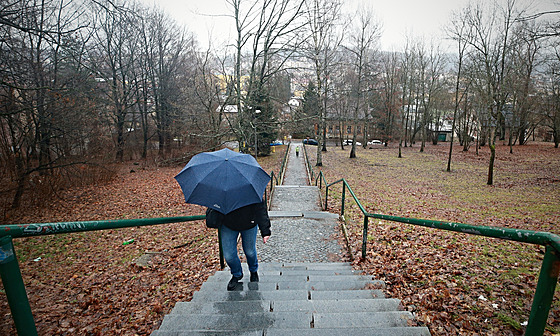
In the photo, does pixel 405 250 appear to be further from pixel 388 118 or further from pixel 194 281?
pixel 388 118

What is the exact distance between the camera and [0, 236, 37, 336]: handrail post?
1.30 metres

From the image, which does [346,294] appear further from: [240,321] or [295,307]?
[240,321]

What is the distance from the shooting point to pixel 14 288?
1355mm

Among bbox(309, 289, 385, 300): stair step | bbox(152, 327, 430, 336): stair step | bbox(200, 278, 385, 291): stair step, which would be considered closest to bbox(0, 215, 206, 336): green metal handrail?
bbox(152, 327, 430, 336): stair step

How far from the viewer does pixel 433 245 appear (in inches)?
209

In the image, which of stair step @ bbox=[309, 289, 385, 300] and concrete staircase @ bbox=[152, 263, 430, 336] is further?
stair step @ bbox=[309, 289, 385, 300]

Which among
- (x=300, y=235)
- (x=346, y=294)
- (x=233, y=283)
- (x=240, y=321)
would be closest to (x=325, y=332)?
(x=240, y=321)

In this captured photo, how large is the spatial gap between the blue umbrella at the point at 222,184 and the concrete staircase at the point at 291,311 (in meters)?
1.04

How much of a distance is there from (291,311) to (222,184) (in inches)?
58.3

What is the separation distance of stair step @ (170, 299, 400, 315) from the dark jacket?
0.78 m

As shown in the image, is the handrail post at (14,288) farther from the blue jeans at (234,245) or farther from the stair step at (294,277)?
the stair step at (294,277)

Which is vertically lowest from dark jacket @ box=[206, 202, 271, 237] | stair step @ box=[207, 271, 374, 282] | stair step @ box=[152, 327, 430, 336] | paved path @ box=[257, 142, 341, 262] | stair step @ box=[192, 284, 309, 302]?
paved path @ box=[257, 142, 341, 262]

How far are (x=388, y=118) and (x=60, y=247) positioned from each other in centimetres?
3983

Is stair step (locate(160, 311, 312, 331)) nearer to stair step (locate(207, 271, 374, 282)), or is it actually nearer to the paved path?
stair step (locate(207, 271, 374, 282))
